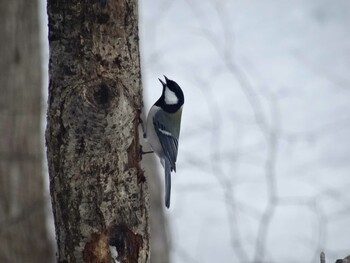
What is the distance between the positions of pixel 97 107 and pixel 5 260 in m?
2.65

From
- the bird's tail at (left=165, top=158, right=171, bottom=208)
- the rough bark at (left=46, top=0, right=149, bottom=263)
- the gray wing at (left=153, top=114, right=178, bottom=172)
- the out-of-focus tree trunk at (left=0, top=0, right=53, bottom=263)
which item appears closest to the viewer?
the rough bark at (left=46, top=0, right=149, bottom=263)

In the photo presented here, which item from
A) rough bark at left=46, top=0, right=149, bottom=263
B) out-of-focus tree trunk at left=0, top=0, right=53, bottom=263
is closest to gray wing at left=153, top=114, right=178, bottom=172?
rough bark at left=46, top=0, right=149, bottom=263

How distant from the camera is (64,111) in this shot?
8.49ft

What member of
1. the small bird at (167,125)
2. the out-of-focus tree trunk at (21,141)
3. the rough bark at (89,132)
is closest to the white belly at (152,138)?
the small bird at (167,125)

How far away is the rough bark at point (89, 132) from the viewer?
2.59 metres

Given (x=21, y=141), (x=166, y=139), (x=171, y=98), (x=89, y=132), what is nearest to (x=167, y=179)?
(x=166, y=139)

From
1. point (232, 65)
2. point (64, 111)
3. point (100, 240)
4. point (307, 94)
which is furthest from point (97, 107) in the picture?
point (307, 94)

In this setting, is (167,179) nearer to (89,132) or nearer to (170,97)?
(170,97)

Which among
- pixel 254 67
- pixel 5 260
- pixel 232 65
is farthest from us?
pixel 254 67

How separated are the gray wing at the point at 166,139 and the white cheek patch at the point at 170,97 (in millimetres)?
81

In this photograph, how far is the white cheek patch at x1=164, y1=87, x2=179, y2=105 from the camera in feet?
12.3

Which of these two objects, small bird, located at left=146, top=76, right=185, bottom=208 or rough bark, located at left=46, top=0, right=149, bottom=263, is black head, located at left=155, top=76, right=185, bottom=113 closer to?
small bird, located at left=146, top=76, right=185, bottom=208

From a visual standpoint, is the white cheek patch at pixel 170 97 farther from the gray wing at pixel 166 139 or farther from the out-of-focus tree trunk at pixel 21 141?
the out-of-focus tree trunk at pixel 21 141

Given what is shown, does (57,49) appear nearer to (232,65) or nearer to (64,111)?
(64,111)
